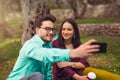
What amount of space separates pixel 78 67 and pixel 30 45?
2.05 metres

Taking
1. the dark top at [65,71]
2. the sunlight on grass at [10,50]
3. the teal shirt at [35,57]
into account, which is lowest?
the sunlight on grass at [10,50]

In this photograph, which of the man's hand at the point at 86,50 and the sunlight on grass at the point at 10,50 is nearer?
the man's hand at the point at 86,50

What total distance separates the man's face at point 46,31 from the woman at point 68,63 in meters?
1.63

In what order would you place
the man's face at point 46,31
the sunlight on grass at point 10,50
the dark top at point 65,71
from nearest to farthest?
the man's face at point 46,31
the dark top at point 65,71
the sunlight on grass at point 10,50

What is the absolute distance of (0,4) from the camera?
72.1 ft

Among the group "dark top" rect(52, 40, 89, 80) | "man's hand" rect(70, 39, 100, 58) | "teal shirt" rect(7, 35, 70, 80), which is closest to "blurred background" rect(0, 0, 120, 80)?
"dark top" rect(52, 40, 89, 80)

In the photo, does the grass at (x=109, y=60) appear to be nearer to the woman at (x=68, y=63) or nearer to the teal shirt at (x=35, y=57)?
the woman at (x=68, y=63)

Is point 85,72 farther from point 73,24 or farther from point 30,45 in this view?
point 30,45

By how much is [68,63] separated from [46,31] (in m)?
1.77

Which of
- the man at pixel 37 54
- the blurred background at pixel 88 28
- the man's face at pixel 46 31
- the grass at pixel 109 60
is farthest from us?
the blurred background at pixel 88 28

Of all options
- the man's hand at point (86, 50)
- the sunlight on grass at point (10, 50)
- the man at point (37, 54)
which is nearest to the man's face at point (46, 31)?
the man at point (37, 54)

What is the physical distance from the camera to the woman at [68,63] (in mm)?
5953

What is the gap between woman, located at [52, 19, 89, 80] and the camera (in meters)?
5.95

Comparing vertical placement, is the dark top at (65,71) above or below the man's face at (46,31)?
below
